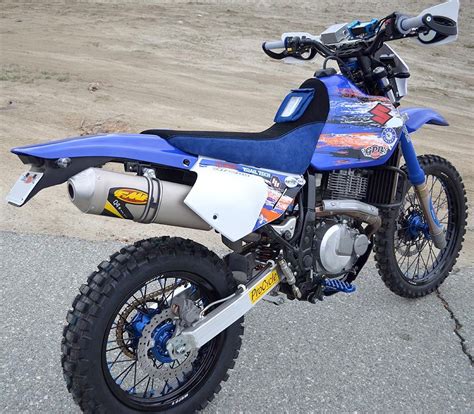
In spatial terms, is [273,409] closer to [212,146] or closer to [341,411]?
[341,411]

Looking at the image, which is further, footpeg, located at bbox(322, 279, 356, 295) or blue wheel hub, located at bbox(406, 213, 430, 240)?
blue wheel hub, located at bbox(406, 213, 430, 240)

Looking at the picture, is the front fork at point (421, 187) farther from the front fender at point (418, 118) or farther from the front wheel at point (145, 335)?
the front wheel at point (145, 335)

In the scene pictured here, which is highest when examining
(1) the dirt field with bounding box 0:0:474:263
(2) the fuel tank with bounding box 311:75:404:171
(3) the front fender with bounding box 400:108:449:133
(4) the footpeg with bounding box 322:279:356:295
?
(2) the fuel tank with bounding box 311:75:404:171

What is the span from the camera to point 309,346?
2.99 meters

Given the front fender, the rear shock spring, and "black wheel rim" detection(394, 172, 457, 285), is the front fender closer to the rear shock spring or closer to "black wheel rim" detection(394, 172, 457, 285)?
"black wheel rim" detection(394, 172, 457, 285)

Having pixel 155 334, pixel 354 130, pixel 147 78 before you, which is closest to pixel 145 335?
pixel 155 334

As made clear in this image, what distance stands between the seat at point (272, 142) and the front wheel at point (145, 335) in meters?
0.42

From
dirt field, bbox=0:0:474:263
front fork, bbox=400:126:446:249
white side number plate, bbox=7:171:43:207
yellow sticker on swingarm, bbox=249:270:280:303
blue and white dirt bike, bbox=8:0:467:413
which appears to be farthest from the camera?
dirt field, bbox=0:0:474:263

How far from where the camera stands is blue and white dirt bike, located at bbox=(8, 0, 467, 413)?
2035 mm

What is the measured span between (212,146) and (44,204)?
3102 millimetres

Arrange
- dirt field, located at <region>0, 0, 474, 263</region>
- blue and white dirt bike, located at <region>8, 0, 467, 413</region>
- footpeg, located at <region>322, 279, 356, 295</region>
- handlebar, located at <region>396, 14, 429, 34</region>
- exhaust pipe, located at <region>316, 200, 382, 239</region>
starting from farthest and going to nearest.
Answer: dirt field, located at <region>0, 0, 474, 263</region> → footpeg, located at <region>322, 279, 356, 295</region> → exhaust pipe, located at <region>316, 200, 382, 239</region> → handlebar, located at <region>396, 14, 429, 34</region> → blue and white dirt bike, located at <region>8, 0, 467, 413</region>

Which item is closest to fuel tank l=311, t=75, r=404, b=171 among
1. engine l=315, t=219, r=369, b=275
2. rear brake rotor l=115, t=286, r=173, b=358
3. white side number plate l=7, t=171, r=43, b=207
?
engine l=315, t=219, r=369, b=275

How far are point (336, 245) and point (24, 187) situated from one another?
1496 millimetres

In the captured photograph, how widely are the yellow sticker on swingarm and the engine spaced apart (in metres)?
0.26
